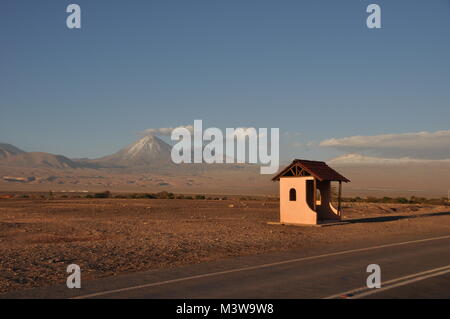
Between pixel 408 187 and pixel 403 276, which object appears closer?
pixel 403 276

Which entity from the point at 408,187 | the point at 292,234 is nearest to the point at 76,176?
the point at 408,187

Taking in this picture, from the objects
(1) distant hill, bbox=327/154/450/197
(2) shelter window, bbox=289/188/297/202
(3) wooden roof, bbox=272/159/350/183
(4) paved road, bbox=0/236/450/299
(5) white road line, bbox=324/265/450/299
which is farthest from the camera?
(1) distant hill, bbox=327/154/450/197

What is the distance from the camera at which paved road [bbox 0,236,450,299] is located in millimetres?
9234

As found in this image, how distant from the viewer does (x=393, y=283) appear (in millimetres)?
10086

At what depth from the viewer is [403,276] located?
10.9m

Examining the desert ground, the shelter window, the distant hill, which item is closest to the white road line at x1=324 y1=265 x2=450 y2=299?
the desert ground

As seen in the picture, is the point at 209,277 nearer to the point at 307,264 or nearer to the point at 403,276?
the point at 307,264

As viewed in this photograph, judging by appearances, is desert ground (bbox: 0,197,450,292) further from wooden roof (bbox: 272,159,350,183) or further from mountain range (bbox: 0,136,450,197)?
mountain range (bbox: 0,136,450,197)

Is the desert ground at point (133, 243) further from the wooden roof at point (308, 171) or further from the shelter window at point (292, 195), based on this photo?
the wooden roof at point (308, 171)

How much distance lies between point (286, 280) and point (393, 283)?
87.1 inches

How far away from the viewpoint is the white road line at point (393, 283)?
8.96 meters

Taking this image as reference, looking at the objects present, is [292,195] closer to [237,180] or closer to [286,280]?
[286,280]

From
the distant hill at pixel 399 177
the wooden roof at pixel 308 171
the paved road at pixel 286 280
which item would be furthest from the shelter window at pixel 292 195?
the distant hill at pixel 399 177
